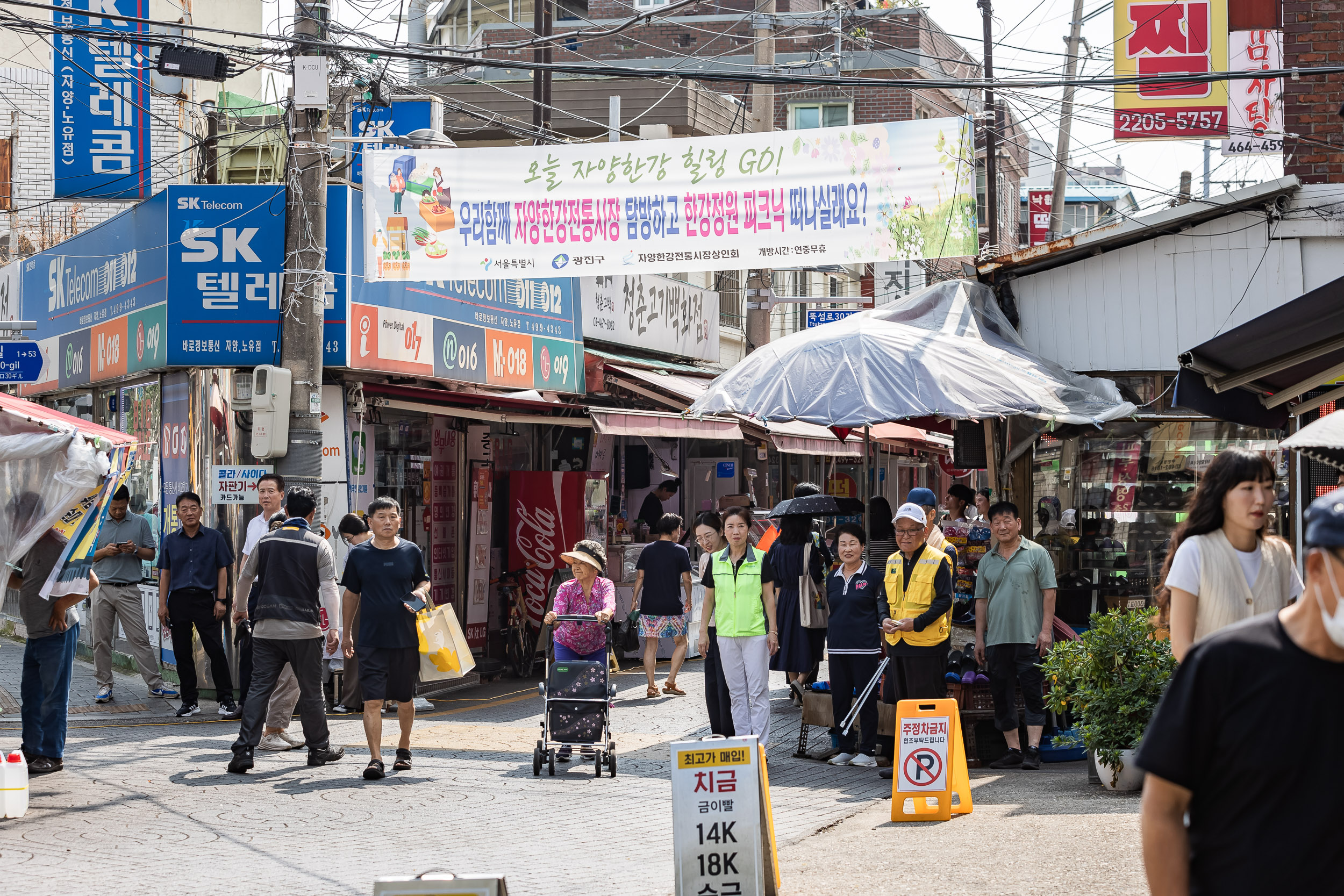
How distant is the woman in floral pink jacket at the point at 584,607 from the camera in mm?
10242

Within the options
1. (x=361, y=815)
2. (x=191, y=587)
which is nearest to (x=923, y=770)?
(x=361, y=815)

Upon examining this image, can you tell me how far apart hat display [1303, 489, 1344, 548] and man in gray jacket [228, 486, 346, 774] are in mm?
7870

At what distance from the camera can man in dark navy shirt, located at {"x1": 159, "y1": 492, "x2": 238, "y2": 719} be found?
11.9 m

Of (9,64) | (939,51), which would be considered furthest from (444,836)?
(939,51)

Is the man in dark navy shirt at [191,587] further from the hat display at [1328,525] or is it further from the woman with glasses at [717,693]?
the hat display at [1328,525]

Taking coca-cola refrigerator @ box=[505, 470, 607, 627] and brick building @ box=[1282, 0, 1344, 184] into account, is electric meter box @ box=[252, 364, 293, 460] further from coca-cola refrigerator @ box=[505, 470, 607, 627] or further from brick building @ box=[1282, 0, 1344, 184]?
brick building @ box=[1282, 0, 1344, 184]

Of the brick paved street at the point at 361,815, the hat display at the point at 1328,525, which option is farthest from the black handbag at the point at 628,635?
the hat display at the point at 1328,525

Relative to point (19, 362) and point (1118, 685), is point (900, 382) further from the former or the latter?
point (19, 362)

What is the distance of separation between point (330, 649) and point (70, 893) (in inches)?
164

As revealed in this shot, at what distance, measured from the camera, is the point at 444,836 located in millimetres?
7578

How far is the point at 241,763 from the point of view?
9.34 meters

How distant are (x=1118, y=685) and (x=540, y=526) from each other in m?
9.40

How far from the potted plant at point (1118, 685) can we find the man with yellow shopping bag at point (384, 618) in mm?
4542

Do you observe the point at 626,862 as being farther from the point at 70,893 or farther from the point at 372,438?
the point at 372,438
